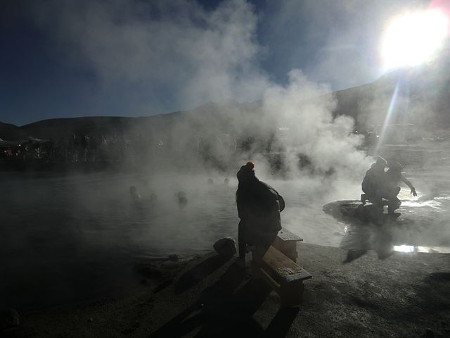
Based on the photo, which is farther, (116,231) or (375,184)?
(375,184)

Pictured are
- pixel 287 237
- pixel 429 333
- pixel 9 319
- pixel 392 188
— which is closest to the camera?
pixel 429 333

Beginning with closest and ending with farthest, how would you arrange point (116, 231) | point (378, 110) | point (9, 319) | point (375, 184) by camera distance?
point (9, 319) → point (116, 231) → point (375, 184) → point (378, 110)

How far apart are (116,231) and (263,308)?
6772 millimetres

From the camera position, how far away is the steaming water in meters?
5.91

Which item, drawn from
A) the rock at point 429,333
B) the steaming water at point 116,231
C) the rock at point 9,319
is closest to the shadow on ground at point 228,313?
the rock at point 429,333

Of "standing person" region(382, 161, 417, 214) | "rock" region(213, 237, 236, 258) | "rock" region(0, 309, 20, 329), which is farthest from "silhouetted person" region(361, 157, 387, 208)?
"rock" region(0, 309, 20, 329)

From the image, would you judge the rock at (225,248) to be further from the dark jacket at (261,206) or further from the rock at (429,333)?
the rock at (429,333)

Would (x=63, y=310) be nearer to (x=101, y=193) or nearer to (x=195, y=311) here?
(x=195, y=311)

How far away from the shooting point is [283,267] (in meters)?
4.45

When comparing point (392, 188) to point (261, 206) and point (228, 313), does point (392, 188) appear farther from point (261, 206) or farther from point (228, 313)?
point (228, 313)

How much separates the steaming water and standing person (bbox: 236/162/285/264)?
272cm

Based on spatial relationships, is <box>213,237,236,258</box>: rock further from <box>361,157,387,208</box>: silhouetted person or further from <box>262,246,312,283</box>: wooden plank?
<box>361,157,387,208</box>: silhouetted person

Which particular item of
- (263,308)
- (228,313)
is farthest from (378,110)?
(228,313)

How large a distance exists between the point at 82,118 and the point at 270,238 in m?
127
